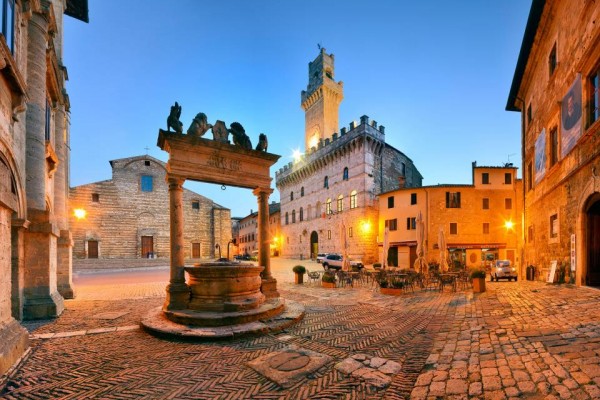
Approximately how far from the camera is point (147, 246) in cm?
3222

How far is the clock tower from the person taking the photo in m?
44.0

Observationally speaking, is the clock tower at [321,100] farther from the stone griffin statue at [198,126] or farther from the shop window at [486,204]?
the stone griffin statue at [198,126]

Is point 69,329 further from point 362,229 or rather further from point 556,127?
point 362,229

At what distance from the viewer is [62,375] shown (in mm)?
4285

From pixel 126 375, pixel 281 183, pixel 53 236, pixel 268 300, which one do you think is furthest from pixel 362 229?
pixel 126 375

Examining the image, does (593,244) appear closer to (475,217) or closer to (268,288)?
(268,288)

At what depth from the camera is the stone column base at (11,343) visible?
14.0 feet

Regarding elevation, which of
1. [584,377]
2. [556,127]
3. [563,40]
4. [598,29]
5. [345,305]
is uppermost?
[563,40]

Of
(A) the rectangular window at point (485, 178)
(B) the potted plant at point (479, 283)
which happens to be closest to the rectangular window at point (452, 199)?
(A) the rectangular window at point (485, 178)

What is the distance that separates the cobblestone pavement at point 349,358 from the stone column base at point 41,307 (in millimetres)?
604

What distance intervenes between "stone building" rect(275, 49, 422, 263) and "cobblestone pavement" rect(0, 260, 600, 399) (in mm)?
18541

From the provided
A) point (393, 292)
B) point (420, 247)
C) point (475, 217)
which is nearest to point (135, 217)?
point (420, 247)

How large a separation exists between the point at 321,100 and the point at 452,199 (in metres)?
25.0

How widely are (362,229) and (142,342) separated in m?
27.6
